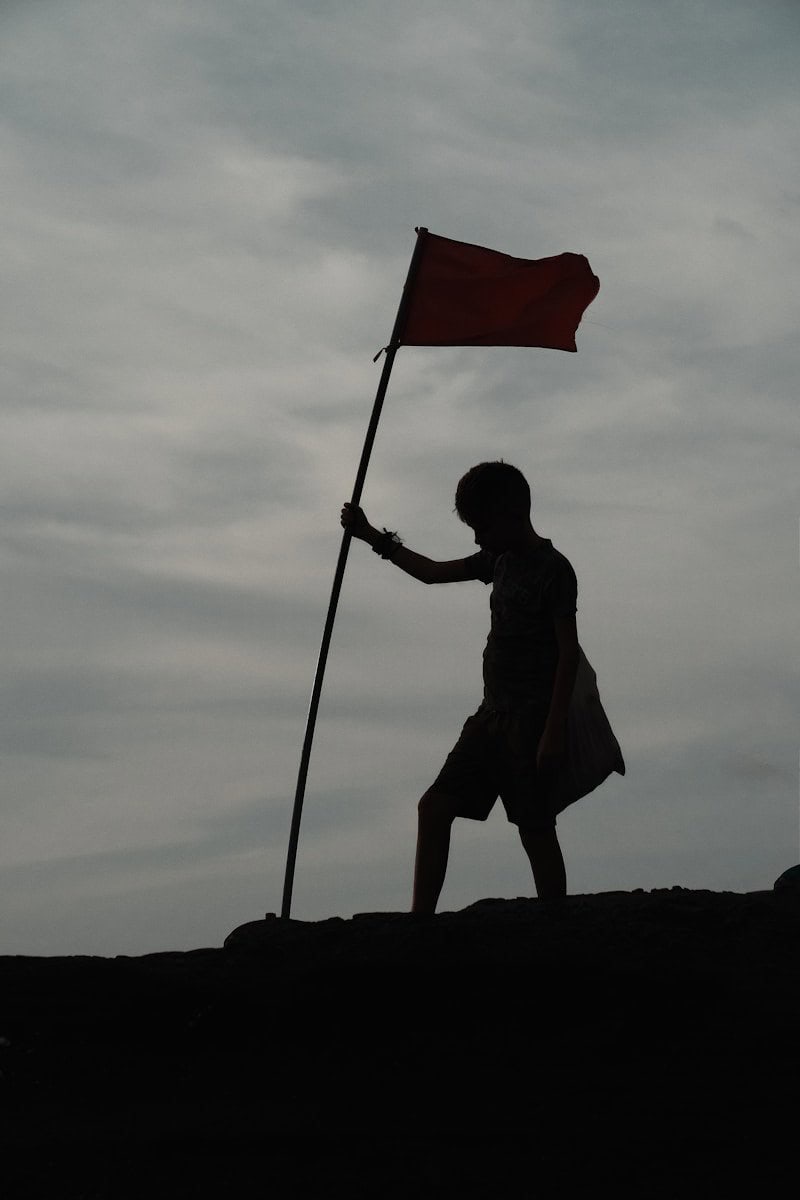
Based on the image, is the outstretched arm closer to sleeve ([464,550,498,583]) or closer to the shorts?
sleeve ([464,550,498,583])

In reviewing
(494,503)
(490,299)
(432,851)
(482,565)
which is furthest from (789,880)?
(490,299)

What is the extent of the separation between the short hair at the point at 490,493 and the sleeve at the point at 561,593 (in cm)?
31

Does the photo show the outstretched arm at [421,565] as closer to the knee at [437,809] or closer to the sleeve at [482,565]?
the sleeve at [482,565]

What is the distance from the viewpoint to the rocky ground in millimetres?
4492

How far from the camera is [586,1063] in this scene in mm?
5176

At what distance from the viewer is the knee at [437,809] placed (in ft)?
20.6

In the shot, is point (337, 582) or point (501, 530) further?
point (337, 582)

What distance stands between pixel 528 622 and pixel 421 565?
66 centimetres

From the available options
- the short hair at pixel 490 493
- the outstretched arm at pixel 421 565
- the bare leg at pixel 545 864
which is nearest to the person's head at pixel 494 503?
the short hair at pixel 490 493

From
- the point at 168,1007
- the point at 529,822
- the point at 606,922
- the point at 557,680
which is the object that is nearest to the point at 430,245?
the point at 557,680

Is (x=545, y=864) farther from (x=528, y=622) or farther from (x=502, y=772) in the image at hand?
(x=528, y=622)

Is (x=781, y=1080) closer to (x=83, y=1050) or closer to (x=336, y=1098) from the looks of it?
(x=336, y=1098)

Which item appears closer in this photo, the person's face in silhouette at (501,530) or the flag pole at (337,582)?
the person's face in silhouette at (501,530)

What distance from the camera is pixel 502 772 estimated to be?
6.30 metres
